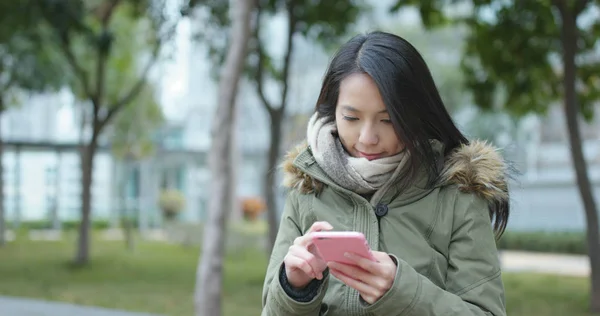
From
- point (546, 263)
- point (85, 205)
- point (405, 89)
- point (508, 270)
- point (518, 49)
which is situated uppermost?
point (518, 49)

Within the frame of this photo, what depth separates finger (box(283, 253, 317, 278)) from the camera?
1612 millimetres

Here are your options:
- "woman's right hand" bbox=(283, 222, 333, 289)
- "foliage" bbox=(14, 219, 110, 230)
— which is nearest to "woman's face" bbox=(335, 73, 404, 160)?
"woman's right hand" bbox=(283, 222, 333, 289)

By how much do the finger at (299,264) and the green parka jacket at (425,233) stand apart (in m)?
0.07

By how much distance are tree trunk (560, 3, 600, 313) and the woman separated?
333 inches

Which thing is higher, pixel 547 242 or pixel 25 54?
pixel 25 54

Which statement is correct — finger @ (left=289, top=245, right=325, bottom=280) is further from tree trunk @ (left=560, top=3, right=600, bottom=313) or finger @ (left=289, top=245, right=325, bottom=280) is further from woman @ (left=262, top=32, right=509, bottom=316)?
tree trunk @ (left=560, top=3, right=600, bottom=313)

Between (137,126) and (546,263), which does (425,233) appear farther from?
(137,126)

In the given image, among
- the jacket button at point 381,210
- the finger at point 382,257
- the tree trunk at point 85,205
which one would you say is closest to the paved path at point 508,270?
the jacket button at point 381,210

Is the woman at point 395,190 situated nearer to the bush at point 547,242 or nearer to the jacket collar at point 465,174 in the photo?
the jacket collar at point 465,174

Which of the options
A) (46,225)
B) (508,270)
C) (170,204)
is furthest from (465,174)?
(170,204)

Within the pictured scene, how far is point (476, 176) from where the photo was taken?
1.85 m

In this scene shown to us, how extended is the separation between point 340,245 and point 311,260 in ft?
0.35

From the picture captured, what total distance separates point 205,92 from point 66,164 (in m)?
11.8

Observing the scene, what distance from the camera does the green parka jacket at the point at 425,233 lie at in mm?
1682
